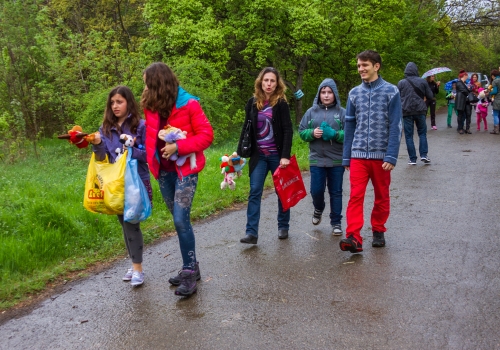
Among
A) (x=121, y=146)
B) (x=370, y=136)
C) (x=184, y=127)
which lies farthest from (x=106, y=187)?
(x=370, y=136)

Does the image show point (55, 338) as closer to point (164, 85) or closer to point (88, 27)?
point (164, 85)

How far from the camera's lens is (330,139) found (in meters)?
5.93

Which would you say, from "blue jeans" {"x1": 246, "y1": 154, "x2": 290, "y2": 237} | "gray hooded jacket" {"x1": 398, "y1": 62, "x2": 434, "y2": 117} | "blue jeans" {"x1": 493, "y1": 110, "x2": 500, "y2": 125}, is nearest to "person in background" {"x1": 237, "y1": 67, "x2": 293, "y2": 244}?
"blue jeans" {"x1": 246, "y1": 154, "x2": 290, "y2": 237}

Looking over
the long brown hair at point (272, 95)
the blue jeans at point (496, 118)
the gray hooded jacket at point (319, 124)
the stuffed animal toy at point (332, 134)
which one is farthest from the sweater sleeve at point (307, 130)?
the blue jeans at point (496, 118)

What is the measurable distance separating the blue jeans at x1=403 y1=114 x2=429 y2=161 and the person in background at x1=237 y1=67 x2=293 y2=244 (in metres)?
5.54

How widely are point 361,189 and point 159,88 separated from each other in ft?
7.70

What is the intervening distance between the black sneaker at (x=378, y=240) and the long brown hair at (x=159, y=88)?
105 inches

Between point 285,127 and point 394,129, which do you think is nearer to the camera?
point 394,129

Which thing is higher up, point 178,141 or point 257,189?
point 178,141

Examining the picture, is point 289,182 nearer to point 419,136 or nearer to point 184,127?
point 184,127

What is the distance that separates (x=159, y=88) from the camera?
4.32 m

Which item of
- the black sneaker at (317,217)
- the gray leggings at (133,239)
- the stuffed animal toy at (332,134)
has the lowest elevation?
the black sneaker at (317,217)

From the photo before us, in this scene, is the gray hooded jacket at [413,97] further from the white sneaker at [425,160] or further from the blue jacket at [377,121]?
the blue jacket at [377,121]

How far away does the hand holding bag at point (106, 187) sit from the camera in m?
4.45
